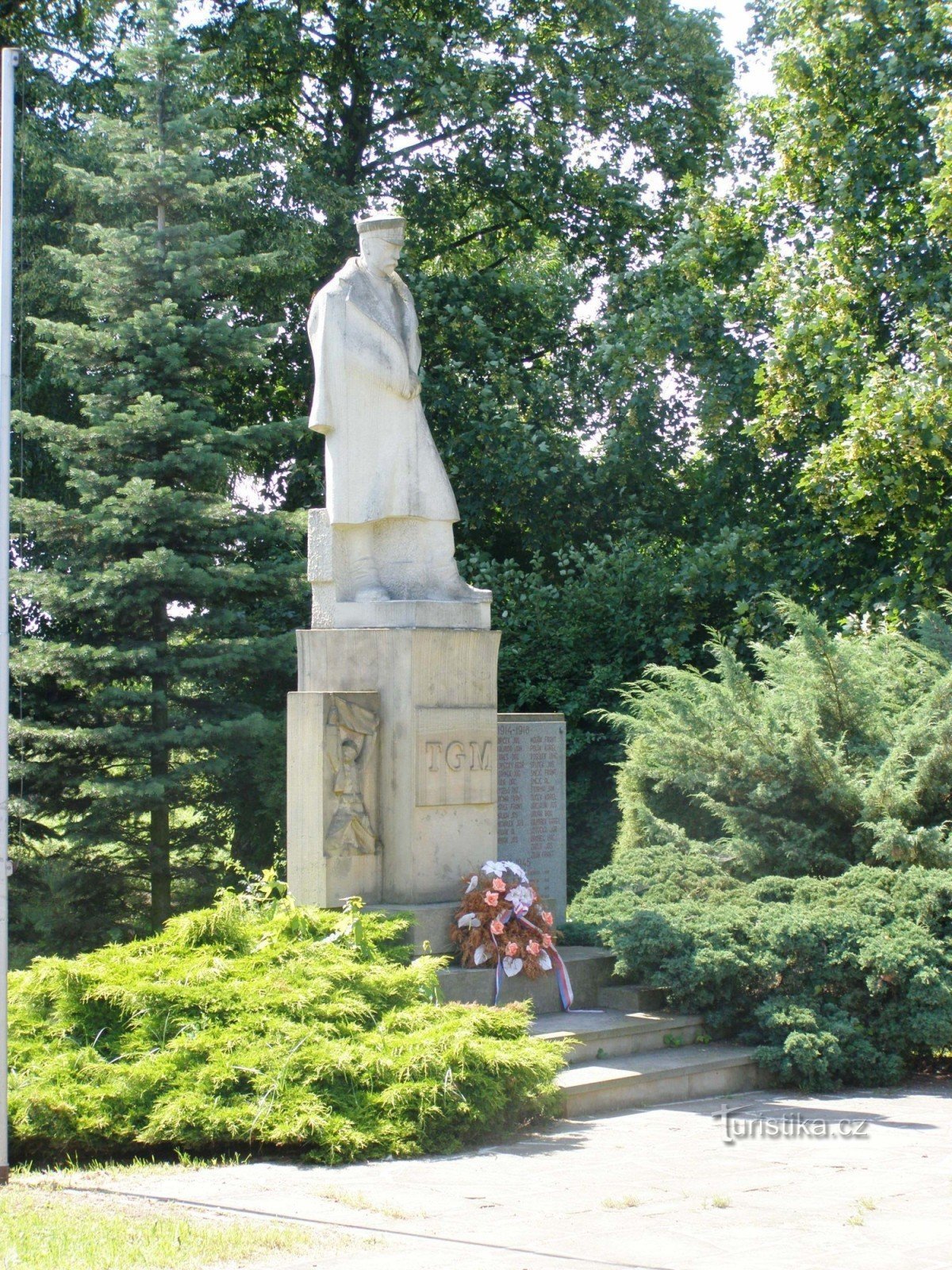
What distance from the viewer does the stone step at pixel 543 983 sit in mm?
8336

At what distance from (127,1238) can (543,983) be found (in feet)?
13.0

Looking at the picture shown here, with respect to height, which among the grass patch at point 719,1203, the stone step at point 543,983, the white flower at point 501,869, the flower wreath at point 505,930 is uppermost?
the white flower at point 501,869

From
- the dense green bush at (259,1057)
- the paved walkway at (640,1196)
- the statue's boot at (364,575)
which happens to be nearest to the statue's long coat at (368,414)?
the statue's boot at (364,575)

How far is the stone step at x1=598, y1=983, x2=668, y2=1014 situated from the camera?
8828 mm

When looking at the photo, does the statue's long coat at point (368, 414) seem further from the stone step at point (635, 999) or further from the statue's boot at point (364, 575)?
the stone step at point (635, 999)

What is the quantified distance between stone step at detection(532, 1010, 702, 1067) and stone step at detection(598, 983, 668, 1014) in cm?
7

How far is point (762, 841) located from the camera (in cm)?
1007

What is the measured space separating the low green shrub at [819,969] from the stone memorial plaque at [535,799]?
3.26 ft

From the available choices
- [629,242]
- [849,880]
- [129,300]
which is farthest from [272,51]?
[849,880]

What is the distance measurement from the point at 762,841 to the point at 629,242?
1192 centimetres

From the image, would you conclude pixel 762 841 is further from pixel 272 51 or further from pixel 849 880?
pixel 272 51

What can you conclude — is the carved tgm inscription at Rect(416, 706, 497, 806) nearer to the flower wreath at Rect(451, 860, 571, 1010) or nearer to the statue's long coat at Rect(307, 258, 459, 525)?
the flower wreath at Rect(451, 860, 571, 1010)

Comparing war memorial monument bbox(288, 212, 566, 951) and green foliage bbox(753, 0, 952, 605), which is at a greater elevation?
green foliage bbox(753, 0, 952, 605)

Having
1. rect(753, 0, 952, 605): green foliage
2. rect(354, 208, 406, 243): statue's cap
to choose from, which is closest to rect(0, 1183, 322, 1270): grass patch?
rect(354, 208, 406, 243): statue's cap
